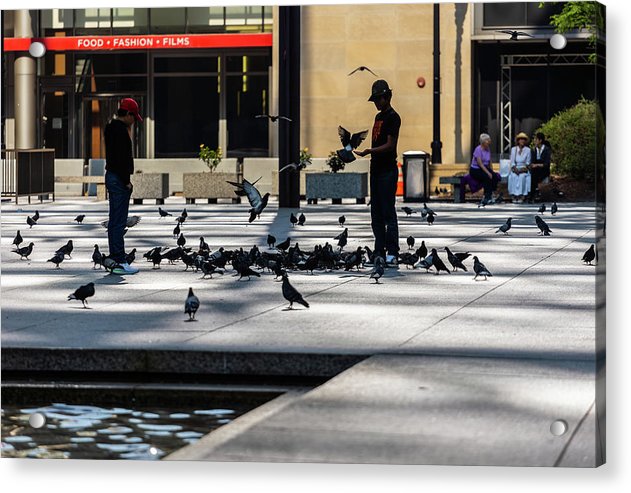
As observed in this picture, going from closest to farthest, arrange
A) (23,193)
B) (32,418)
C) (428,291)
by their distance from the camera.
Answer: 1. (32,418)
2. (428,291)
3. (23,193)

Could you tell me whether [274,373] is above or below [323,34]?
below

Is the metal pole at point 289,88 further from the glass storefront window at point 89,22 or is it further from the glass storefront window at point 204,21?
the glass storefront window at point 89,22

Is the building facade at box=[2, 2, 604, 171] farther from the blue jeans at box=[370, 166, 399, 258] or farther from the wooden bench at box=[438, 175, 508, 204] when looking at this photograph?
the blue jeans at box=[370, 166, 399, 258]

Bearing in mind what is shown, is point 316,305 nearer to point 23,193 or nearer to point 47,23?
point 23,193

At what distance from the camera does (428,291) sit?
1114cm

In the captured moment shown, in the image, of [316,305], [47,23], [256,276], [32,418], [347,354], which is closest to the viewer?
[32,418]

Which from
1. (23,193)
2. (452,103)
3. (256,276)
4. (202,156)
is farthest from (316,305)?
(452,103)

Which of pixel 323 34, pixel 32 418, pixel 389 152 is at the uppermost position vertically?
pixel 323 34

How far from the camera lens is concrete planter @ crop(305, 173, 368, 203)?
92.6 feet

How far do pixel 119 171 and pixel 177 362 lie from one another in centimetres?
516

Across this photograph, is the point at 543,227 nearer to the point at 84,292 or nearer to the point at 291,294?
the point at 291,294

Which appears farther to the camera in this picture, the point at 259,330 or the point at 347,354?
the point at 259,330

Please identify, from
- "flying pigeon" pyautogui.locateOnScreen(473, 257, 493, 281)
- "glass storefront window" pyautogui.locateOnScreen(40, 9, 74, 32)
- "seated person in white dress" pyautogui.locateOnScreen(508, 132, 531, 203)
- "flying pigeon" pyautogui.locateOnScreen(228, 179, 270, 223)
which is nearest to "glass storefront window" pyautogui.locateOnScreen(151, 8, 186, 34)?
"glass storefront window" pyautogui.locateOnScreen(40, 9, 74, 32)

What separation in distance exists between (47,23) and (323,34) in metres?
8.10
